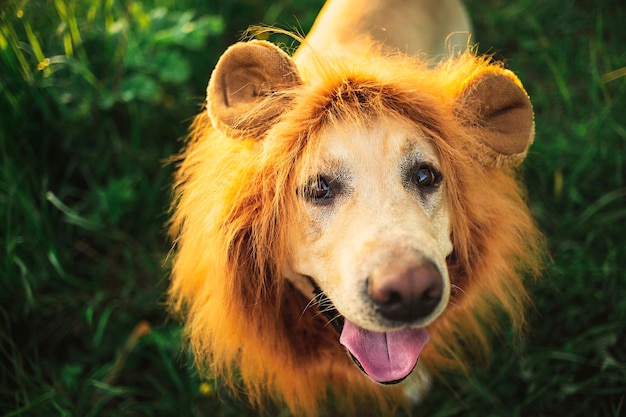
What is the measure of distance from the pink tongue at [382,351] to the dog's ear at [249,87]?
2.01 feet

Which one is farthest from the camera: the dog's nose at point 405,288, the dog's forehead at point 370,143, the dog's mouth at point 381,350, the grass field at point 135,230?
the grass field at point 135,230

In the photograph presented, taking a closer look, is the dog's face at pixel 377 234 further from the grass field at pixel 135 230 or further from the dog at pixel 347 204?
the grass field at pixel 135 230

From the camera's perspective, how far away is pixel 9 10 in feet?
7.50

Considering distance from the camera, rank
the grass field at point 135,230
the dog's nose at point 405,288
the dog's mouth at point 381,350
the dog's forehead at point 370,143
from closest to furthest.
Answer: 1. the dog's nose at point 405,288
2. the dog's forehead at point 370,143
3. the dog's mouth at point 381,350
4. the grass field at point 135,230

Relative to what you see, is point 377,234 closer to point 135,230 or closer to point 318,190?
point 318,190

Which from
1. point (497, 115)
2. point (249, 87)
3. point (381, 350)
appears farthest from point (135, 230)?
point (497, 115)

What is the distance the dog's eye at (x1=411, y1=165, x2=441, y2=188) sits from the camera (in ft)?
4.68

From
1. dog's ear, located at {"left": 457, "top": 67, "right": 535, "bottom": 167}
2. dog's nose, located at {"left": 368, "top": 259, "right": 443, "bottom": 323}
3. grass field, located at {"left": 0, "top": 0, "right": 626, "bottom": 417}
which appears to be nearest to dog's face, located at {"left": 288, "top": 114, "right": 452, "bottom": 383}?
dog's nose, located at {"left": 368, "top": 259, "right": 443, "bottom": 323}

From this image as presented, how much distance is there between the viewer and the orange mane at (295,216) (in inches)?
56.1

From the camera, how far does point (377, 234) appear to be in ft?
4.21

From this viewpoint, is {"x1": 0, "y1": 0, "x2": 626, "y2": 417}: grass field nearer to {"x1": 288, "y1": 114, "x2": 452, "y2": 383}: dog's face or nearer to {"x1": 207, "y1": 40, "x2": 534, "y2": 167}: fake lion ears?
{"x1": 288, "y1": 114, "x2": 452, "y2": 383}: dog's face

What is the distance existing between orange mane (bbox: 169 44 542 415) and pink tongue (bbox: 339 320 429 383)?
19 centimetres

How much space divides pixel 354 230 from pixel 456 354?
41.6 inches

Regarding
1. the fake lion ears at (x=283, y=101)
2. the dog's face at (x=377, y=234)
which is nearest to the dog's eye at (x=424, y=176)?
the dog's face at (x=377, y=234)
